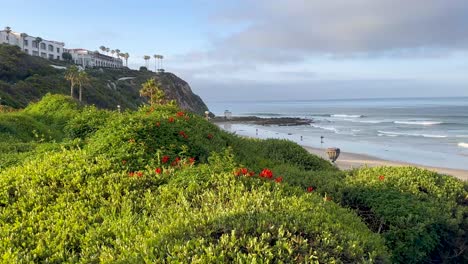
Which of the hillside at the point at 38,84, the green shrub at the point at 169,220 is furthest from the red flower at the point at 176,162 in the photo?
the hillside at the point at 38,84

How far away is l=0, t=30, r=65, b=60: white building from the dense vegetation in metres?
95.4

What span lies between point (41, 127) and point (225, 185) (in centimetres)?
1444

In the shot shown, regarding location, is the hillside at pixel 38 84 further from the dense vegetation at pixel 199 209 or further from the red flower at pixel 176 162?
the red flower at pixel 176 162

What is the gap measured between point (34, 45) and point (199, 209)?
105 meters

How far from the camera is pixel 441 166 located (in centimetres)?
3036

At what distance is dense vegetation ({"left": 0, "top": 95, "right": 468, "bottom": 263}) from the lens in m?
3.79

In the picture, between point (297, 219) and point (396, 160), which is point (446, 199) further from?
point (396, 160)

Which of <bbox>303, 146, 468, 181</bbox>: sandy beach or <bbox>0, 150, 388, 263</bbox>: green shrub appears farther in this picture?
<bbox>303, 146, 468, 181</bbox>: sandy beach

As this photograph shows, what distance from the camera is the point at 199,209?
4652 mm

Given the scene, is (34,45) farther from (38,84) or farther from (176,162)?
(176,162)

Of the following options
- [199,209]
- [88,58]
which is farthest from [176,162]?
[88,58]

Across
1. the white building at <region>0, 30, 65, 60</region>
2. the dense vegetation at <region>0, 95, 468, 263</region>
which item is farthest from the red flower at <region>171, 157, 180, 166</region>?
the white building at <region>0, 30, 65, 60</region>

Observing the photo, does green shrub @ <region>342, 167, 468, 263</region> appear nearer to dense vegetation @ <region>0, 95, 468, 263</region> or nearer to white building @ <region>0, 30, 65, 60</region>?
dense vegetation @ <region>0, 95, 468, 263</region>

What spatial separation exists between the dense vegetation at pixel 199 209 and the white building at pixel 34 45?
95.4 m
